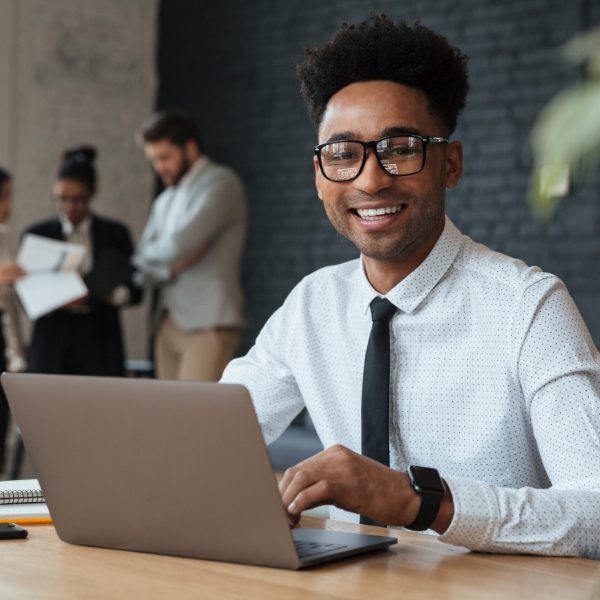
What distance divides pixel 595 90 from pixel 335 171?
115cm

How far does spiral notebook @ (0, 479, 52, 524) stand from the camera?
1.29 m

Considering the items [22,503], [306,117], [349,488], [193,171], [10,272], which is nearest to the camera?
[349,488]

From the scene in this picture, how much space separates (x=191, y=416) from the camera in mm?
983

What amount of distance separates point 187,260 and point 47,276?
22.0 inches

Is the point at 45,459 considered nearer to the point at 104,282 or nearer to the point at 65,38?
the point at 104,282

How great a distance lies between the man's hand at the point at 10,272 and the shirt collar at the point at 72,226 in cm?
39

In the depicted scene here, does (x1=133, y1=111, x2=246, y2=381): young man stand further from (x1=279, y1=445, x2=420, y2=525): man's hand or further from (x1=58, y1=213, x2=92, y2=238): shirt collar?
(x1=279, y1=445, x2=420, y2=525): man's hand

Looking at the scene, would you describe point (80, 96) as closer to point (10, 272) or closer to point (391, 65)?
point (10, 272)

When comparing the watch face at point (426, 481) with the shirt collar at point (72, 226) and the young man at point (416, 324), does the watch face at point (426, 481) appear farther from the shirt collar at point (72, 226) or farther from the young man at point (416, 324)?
the shirt collar at point (72, 226)

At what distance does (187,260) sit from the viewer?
4.13m

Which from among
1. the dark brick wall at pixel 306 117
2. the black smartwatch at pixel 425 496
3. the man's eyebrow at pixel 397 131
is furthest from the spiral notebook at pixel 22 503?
the dark brick wall at pixel 306 117

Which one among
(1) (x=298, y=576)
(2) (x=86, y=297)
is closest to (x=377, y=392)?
(1) (x=298, y=576)

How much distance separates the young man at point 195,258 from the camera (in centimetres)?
413

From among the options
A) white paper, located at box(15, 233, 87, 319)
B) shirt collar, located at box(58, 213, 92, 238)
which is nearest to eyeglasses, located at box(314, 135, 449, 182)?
white paper, located at box(15, 233, 87, 319)
